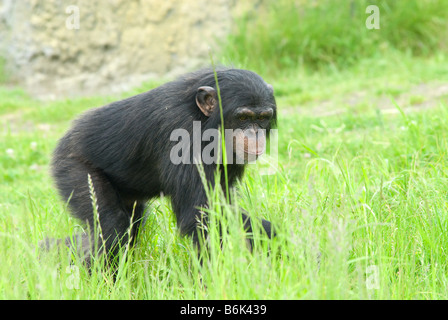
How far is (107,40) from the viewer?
11.3m

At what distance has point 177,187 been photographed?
3822 millimetres

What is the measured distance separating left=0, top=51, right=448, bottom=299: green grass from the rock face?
4.76 metres

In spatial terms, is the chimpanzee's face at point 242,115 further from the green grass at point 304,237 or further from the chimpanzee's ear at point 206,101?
the green grass at point 304,237

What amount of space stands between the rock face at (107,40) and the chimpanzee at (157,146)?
6.90 metres

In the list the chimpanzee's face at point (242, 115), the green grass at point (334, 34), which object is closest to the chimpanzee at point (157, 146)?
the chimpanzee's face at point (242, 115)

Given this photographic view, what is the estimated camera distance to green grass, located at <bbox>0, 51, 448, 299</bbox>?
298 centimetres

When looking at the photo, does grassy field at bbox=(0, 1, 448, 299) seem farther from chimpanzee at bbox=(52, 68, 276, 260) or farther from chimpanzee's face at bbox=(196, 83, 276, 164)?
chimpanzee's face at bbox=(196, 83, 276, 164)

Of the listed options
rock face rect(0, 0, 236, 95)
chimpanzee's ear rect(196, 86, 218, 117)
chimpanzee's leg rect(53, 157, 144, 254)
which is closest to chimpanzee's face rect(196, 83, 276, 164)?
chimpanzee's ear rect(196, 86, 218, 117)

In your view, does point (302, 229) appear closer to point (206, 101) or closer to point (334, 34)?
point (206, 101)

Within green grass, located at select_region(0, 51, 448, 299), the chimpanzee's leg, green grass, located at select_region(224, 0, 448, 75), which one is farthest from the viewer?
green grass, located at select_region(224, 0, 448, 75)

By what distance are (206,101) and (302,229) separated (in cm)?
111

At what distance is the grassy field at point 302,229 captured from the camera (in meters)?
3.00
